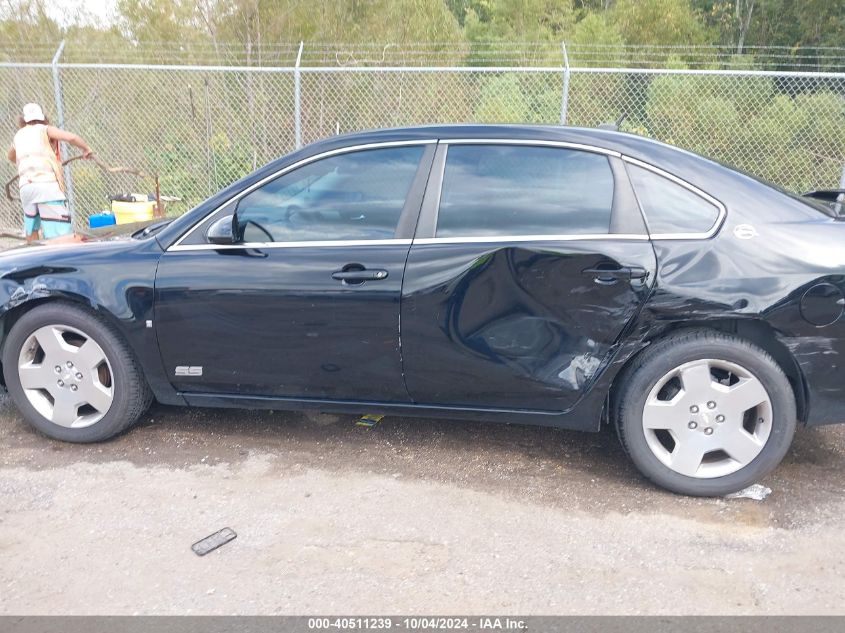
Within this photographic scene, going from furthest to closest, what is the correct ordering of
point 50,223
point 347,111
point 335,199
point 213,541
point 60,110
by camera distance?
1. point 347,111
2. point 60,110
3. point 50,223
4. point 335,199
5. point 213,541

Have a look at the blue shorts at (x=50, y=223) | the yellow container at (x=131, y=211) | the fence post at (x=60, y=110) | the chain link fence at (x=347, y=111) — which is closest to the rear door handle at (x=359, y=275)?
the yellow container at (x=131, y=211)

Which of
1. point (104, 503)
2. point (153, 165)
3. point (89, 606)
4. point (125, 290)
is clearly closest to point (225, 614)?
point (89, 606)

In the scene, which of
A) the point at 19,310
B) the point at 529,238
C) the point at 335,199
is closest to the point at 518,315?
the point at 529,238

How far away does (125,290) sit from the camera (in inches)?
138

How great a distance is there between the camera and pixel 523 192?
3.27 m

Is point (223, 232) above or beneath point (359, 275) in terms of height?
above

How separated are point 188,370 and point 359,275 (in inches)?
40.2

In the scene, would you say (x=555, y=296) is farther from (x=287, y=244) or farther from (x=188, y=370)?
(x=188, y=370)

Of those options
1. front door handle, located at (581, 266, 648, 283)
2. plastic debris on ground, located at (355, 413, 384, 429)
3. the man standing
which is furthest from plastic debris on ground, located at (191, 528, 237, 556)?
the man standing

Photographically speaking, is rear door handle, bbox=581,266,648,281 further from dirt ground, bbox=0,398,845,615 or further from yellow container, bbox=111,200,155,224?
yellow container, bbox=111,200,155,224

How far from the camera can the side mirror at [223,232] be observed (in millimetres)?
3373

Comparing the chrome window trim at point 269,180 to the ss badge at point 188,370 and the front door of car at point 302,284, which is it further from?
the ss badge at point 188,370

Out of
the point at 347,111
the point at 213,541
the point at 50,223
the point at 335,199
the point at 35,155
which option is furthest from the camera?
the point at 347,111

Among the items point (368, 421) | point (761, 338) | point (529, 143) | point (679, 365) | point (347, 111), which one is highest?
point (529, 143)
